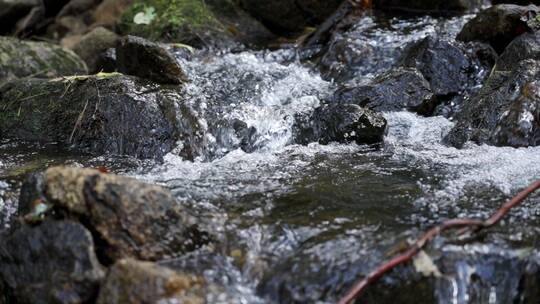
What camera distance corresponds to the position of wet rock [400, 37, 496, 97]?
6.18 metres

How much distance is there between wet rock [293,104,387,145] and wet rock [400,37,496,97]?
1213 mm

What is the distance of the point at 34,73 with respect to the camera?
23.1ft

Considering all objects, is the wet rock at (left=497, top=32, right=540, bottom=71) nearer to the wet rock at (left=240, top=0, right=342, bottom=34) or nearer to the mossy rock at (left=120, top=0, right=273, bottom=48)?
the wet rock at (left=240, top=0, right=342, bottom=34)

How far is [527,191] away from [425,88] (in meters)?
2.88

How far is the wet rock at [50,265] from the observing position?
9.29 ft

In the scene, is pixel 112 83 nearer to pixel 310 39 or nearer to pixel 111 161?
pixel 111 161

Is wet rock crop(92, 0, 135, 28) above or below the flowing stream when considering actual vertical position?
below

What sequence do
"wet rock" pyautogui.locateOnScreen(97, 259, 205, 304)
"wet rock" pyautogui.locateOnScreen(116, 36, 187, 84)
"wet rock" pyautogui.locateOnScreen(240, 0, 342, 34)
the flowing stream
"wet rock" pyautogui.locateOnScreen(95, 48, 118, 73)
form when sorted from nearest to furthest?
"wet rock" pyautogui.locateOnScreen(97, 259, 205, 304), the flowing stream, "wet rock" pyautogui.locateOnScreen(116, 36, 187, 84), "wet rock" pyautogui.locateOnScreen(95, 48, 118, 73), "wet rock" pyautogui.locateOnScreen(240, 0, 342, 34)

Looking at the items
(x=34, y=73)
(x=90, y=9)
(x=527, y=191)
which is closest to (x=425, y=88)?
(x=527, y=191)

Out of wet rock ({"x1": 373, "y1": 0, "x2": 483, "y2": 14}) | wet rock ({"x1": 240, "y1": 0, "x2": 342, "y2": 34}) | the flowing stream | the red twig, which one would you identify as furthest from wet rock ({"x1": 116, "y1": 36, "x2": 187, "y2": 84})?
wet rock ({"x1": 373, "y1": 0, "x2": 483, "y2": 14})

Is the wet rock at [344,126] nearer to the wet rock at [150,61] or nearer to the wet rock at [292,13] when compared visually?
the wet rock at [150,61]

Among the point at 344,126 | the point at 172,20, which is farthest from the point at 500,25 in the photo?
the point at 172,20

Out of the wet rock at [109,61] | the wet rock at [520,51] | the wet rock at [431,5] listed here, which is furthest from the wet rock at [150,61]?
the wet rock at [431,5]

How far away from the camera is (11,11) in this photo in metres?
9.70
